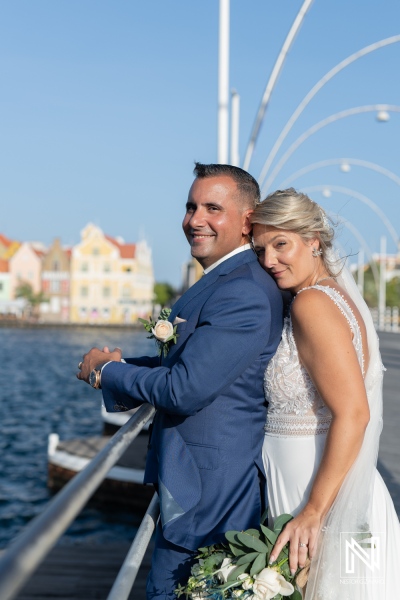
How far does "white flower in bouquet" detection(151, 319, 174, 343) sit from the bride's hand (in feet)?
2.28

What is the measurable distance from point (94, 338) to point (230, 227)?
303ft

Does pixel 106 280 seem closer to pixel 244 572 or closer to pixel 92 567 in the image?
pixel 92 567

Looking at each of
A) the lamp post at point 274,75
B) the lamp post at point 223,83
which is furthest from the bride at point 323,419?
the lamp post at point 223,83

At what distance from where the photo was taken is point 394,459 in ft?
24.1

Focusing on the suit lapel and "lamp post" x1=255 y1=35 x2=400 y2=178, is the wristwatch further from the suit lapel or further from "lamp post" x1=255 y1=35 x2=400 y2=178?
"lamp post" x1=255 y1=35 x2=400 y2=178

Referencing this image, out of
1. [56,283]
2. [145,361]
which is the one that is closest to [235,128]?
[145,361]

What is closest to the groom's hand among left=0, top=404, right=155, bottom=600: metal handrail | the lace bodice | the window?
the lace bodice

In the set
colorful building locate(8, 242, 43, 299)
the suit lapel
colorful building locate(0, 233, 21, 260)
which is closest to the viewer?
the suit lapel

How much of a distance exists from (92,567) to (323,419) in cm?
709

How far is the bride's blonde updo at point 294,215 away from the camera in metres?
2.61

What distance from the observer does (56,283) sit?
341 ft

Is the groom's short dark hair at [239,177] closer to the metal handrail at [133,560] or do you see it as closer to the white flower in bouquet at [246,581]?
the metal handrail at [133,560]

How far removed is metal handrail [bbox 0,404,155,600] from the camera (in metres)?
1.17

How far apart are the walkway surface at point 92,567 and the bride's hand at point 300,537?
12.8 feet
